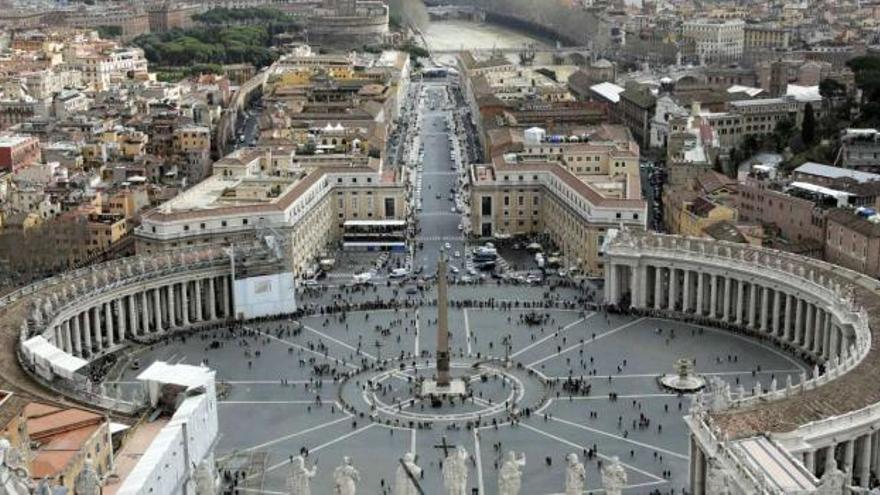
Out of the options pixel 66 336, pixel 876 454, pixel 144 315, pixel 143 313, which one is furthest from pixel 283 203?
pixel 876 454

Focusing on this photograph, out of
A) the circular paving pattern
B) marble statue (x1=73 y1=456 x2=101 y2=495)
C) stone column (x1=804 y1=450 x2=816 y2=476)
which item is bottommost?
the circular paving pattern

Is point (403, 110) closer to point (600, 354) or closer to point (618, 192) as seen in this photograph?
point (618, 192)

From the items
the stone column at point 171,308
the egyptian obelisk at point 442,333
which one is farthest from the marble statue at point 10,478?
the stone column at point 171,308

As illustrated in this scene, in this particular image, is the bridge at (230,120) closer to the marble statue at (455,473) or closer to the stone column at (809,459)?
the stone column at (809,459)

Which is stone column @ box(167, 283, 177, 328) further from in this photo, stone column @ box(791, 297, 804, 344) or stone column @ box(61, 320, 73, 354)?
stone column @ box(791, 297, 804, 344)

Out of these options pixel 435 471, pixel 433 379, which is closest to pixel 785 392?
pixel 435 471

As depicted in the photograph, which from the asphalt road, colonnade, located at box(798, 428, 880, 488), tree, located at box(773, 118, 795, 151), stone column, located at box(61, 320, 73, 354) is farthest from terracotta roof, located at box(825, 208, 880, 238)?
stone column, located at box(61, 320, 73, 354)
